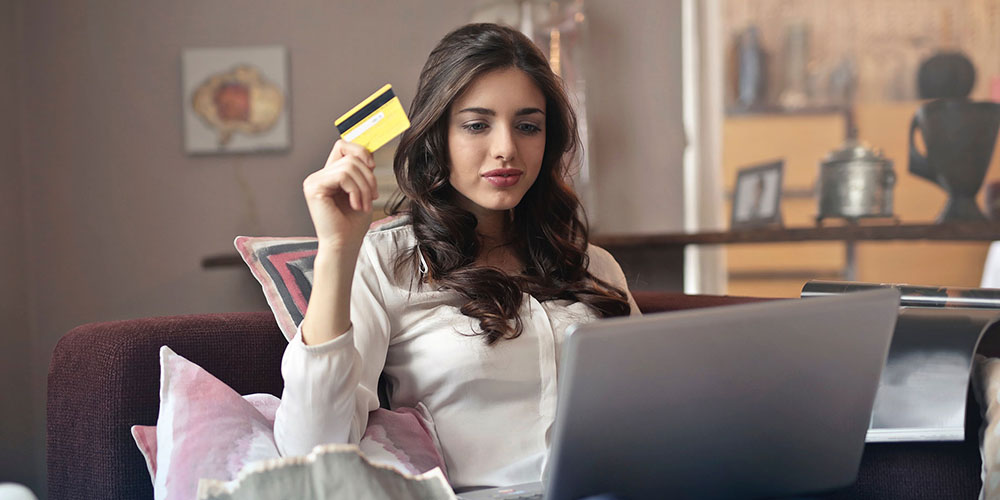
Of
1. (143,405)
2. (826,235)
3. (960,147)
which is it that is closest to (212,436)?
(143,405)

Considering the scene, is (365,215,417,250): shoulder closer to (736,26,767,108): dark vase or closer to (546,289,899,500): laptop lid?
(546,289,899,500): laptop lid

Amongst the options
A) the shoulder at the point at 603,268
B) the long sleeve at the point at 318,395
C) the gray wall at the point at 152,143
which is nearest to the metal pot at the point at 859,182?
the gray wall at the point at 152,143

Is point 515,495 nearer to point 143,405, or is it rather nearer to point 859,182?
point 143,405

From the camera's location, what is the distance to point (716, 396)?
2.96ft

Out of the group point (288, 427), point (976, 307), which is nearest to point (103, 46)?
point (288, 427)

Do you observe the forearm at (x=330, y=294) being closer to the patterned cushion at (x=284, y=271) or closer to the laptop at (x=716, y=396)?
the patterned cushion at (x=284, y=271)

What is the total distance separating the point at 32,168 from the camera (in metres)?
3.18

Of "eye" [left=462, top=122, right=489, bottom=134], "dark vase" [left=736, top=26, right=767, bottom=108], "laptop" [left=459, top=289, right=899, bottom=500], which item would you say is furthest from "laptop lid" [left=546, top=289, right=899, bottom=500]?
"dark vase" [left=736, top=26, right=767, bottom=108]

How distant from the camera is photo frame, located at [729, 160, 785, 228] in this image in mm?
3160

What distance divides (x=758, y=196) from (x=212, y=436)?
2449mm

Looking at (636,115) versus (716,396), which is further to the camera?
(636,115)

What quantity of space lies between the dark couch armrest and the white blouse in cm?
23

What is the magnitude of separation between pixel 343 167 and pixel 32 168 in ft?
8.21

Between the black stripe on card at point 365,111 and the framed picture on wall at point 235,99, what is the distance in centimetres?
221
